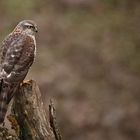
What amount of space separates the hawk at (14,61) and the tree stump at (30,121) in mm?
176

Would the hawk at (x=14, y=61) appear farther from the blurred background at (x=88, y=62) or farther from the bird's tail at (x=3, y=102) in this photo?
the blurred background at (x=88, y=62)

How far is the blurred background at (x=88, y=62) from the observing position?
1393 centimetres

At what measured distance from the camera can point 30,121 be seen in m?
7.35

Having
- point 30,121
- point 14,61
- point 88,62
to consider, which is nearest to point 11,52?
point 14,61

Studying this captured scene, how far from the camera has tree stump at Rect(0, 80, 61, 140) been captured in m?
7.31

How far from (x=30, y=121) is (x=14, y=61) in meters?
1.11

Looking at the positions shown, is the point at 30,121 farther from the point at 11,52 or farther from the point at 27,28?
the point at 27,28

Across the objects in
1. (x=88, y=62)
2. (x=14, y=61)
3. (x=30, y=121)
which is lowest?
(x=88, y=62)

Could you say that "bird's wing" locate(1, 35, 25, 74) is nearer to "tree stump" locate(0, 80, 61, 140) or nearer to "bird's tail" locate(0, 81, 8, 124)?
"bird's tail" locate(0, 81, 8, 124)

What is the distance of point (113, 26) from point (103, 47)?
813 millimetres

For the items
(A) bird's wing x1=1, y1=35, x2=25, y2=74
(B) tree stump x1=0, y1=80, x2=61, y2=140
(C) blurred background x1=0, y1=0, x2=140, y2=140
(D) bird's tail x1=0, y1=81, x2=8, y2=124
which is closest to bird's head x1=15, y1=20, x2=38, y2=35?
(A) bird's wing x1=1, y1=35, x2=25, y2=74

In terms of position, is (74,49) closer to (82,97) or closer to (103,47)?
(103,47)

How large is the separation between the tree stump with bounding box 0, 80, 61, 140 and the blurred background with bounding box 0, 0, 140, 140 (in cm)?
612

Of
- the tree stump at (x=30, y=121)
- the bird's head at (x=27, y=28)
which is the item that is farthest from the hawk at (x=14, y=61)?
the tree stump at (x=30, y=121)
